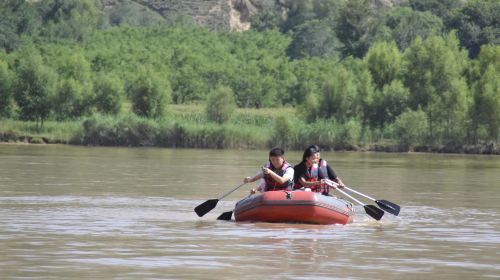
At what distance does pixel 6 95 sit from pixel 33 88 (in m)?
1.81

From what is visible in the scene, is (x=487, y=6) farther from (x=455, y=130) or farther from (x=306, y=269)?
(x=306, y=269)

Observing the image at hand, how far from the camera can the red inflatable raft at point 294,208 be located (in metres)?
25.3

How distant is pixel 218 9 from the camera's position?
160 m

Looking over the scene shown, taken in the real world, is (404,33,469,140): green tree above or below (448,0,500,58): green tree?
below

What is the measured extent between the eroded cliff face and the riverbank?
71618mm

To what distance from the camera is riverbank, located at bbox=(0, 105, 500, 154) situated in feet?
258

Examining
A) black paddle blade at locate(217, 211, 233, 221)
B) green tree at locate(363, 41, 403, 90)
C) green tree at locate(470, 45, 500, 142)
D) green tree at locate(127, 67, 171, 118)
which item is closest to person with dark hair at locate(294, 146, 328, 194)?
black paddle blade at locate(217, 211, 233, 221)

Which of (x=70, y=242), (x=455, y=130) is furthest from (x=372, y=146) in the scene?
(x=70, y=242)

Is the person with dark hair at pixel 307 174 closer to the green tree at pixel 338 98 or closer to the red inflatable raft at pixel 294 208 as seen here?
the red inflatable raft at pixel 294 208

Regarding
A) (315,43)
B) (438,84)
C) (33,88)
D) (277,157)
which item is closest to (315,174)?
(277,157)

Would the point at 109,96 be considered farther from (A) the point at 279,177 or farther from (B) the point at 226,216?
(A) the point at 279,177

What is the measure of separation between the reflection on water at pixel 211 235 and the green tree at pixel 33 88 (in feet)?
146

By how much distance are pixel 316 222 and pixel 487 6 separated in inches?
3242

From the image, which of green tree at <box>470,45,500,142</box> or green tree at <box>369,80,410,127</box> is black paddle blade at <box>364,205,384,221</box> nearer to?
green tree at <box>470,45,500,142</box>
